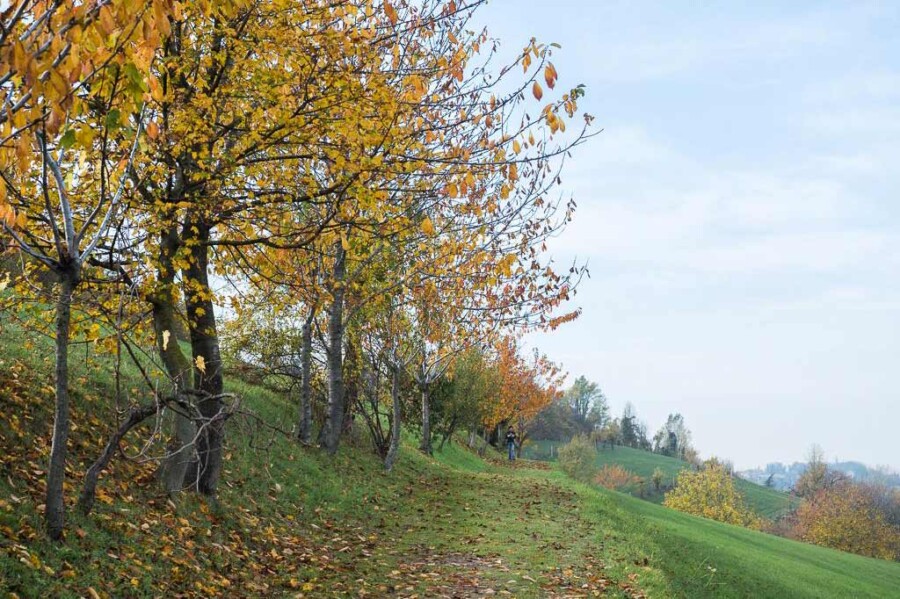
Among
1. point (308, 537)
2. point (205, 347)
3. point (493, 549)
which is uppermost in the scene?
point (205, 347)

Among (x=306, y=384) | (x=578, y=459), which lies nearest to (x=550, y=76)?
(x=306, y=384)

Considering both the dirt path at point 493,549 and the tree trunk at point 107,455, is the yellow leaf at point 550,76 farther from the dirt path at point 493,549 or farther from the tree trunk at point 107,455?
the dirt path at point 493,549

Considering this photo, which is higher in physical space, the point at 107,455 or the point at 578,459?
the point at 107,455

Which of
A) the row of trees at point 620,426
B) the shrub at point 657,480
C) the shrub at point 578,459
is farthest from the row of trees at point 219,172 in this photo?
the row of trees at point 620,426

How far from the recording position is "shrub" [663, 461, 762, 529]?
64500mm

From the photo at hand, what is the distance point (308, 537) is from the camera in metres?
12.2

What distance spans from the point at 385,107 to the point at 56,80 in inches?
241

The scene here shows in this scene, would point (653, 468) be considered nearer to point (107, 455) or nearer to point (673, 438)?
point (673, 438)

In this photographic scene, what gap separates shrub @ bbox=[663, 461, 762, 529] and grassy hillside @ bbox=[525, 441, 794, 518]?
2568 cm

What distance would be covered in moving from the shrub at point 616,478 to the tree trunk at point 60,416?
8765cm

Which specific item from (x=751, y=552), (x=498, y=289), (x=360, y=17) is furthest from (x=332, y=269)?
(x=751, y=552)

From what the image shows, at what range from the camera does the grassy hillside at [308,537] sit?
7.28 meters

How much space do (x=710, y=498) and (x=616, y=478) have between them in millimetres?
26654

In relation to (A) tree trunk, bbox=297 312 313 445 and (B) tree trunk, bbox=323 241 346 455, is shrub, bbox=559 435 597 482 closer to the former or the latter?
(B) tree trunk, bbox=323 241 346 455
